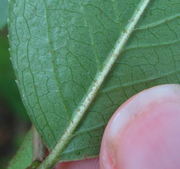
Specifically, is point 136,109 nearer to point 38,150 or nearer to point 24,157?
point 38,150

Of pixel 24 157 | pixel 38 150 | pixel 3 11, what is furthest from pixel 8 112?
pixel 3 11

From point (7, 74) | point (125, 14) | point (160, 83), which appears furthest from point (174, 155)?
point (7, 74)

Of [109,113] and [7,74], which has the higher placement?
[109,113]

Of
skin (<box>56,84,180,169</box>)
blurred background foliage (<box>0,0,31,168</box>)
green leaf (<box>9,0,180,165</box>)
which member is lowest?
blurred background foliage (<box>0,0,31,168</box>)

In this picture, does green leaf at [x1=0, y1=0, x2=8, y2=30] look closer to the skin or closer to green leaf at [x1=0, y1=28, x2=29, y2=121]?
green leaf at [x1=0, y1=28, x2=29, y2=121]

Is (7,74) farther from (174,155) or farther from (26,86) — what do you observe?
(174,155)

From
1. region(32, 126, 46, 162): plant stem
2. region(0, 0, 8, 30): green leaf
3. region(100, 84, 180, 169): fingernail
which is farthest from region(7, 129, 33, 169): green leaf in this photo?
region(0, 0, 8, 30): green leaf

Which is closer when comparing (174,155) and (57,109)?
(174,155)
